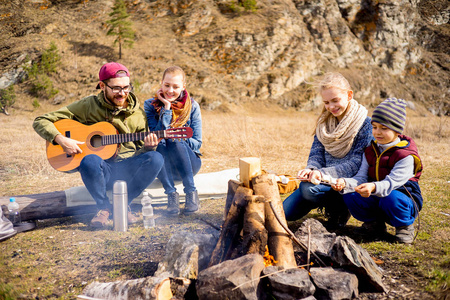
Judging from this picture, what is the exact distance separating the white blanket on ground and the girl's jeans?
211 centimetres

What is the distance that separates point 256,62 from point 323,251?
3125cm

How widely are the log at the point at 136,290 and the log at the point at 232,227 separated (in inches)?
17.8

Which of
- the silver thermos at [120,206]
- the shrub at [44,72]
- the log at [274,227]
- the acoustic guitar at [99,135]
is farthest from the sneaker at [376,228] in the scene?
the shrub at [44,72]

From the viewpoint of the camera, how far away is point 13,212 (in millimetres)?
4027

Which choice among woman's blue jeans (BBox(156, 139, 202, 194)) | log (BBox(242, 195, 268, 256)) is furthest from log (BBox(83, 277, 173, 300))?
woman's blue jeans (BBox(156, 139, 202, 194))

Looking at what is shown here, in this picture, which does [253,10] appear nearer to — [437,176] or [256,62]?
[256,62]

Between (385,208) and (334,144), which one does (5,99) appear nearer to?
(334,144)

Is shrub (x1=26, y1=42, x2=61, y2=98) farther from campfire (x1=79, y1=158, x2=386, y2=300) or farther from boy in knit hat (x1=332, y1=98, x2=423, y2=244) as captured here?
boy in knit hat (x1=332, y1=98, x2=423, y2=244)

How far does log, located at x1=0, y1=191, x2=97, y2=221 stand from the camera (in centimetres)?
412

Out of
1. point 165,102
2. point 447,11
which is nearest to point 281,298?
point 165,102

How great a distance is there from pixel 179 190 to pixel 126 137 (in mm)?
1245

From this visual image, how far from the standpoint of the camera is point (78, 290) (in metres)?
2.65

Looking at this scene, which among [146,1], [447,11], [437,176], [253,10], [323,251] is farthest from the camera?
[447,11]

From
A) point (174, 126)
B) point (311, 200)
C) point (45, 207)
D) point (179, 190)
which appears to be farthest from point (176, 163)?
point (311, 200)
